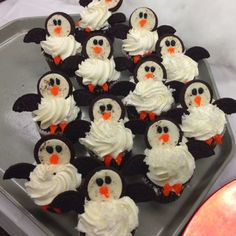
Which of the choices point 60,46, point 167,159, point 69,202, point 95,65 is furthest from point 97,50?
point 69,202

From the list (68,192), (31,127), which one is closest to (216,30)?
(31,127)

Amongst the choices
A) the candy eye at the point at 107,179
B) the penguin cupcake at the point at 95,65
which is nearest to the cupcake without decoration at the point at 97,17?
the penguin cupcake at the point at 95,65

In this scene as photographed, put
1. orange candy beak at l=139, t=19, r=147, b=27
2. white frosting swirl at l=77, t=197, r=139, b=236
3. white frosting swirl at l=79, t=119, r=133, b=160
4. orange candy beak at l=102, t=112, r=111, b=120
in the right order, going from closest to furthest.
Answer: white frosting swirl at l=77, t=197, r=139, b=236 → white frosting swirl at l=79, t=119, r=133, b=160 → orange candy beak at l=102, t=112, r=111, b=120 → orange candy beak at l=139, t=19, r=147, b=27

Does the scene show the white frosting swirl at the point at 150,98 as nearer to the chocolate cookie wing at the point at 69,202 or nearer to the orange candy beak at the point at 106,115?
the orange candy beak at the point at 106,115

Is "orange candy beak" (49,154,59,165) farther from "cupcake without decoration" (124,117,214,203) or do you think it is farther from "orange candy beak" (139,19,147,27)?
"orange candy beak" (139,19,147,27)

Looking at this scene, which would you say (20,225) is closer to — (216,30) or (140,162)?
(140,162)

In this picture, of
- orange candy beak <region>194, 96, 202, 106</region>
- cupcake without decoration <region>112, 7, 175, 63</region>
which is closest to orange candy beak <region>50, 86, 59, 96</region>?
cupcake without decoration <region>112, 7, 175, 63</region>
